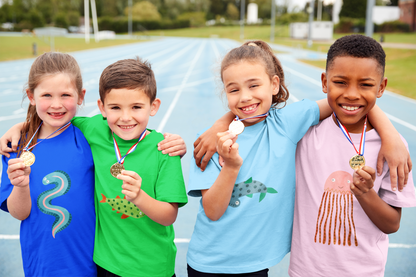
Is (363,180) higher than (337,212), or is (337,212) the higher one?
(363,180)

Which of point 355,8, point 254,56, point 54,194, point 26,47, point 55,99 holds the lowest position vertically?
point 54,194

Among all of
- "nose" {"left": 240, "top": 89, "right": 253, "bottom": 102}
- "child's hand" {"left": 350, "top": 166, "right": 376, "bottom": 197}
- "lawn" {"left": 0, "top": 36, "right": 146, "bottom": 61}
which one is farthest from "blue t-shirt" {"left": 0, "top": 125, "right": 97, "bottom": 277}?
"lawn" {"left": 0, "top": 36, "right": 146, "bottom": 61}

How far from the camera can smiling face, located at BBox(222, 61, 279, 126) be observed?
5.74 feet

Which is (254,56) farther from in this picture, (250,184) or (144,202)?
(144,202)

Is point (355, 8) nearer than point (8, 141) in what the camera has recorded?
No

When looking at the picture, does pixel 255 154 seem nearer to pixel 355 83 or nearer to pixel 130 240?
pixel 355 83

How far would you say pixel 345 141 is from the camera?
1.80m

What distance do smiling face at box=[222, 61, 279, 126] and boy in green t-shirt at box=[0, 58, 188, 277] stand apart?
14.4 inches

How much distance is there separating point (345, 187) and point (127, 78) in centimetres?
121

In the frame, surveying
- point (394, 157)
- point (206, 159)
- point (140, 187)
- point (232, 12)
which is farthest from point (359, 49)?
point (232, 12)

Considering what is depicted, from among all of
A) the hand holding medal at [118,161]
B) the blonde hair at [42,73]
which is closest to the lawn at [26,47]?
the blonde hair at [42,73]

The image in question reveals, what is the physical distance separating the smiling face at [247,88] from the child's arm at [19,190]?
1016mm

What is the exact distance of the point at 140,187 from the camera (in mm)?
1719

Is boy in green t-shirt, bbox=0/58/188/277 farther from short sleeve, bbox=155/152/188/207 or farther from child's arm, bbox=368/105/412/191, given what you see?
child's arm, bbox=368/105/412/191
